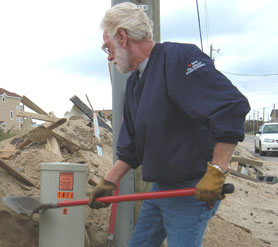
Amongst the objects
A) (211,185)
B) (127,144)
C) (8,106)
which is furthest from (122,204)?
(8,106)

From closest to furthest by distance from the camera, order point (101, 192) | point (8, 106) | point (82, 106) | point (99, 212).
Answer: point (101, 192) < point (99, 212) < point (82, 106) < point (8, 106)

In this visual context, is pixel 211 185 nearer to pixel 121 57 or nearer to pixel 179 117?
pixel 179 117

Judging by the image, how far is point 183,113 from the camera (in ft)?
6.53

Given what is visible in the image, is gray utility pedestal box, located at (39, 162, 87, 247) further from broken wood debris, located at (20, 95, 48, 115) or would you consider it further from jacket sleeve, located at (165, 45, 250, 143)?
broken wood debris, located at (20, 95, 48, 115)

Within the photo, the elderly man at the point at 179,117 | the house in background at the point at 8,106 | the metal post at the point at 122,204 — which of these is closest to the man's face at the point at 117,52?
the elderly man at the point at 179,117

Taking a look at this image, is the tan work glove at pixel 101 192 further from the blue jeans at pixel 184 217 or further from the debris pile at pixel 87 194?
the debris pile at pixel 87 194

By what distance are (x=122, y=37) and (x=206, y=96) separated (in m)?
0.61

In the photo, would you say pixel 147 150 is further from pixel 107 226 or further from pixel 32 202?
pixel 107 226

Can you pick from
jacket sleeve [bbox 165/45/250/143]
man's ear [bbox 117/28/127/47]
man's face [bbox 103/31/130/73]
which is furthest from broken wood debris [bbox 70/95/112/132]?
jacket sleeve [bbox 165/45/250/143]

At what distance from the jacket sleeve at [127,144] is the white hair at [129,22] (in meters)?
0.51

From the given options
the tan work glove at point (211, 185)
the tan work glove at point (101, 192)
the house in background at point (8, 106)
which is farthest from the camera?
the house in background at point (8, 106)

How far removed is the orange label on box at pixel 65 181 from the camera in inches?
137

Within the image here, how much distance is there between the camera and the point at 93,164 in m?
6.55

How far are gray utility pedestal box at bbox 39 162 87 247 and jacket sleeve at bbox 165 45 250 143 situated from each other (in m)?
1.86
